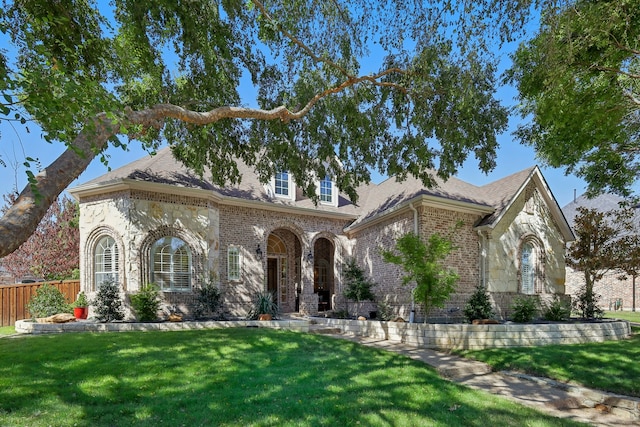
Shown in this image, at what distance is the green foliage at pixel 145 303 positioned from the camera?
1183 cm

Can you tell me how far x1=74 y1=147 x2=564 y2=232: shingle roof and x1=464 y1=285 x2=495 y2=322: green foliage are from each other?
278 cm

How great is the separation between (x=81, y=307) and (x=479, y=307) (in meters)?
13.4

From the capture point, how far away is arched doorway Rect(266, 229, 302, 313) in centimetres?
1736

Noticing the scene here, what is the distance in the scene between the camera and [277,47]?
10.2m

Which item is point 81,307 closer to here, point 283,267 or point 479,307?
point 283,267

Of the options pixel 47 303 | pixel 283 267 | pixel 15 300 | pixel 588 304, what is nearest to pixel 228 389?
pixel 47 303

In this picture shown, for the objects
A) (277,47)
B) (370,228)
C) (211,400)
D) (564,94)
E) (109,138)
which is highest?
(277,47)

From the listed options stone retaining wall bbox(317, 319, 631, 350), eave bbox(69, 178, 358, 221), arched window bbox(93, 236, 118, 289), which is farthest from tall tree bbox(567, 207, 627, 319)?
arched window bbox(93, 236, 118, 289)

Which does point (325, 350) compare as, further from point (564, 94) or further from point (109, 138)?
point (564, 94)

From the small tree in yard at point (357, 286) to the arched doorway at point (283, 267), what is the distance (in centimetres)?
298

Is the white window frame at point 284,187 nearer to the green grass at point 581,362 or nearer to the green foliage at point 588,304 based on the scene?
the green grass at point 581,362

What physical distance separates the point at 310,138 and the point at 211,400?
831cm

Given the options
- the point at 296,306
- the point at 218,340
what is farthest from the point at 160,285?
the point at 296,306

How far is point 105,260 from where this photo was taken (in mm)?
13156
